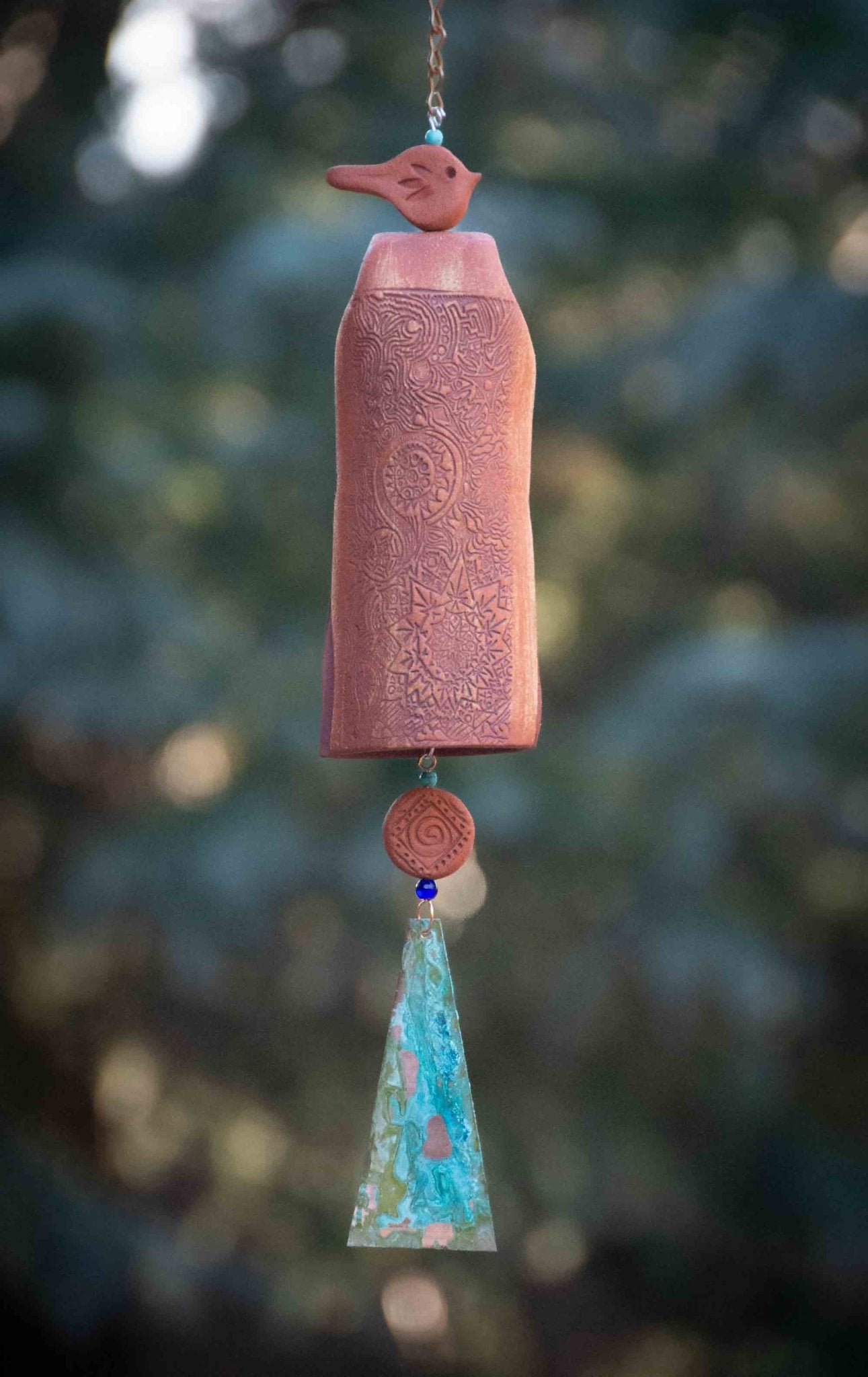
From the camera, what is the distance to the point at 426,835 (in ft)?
6.74

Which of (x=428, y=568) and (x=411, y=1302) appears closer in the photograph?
(x=428, y=568)

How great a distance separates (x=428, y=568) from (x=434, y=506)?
0.21ft

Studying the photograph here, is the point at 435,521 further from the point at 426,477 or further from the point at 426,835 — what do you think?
the point at 426,835

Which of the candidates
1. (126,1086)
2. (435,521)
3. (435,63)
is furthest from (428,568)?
(126,1086)

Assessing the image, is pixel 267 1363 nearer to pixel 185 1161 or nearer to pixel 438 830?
pixel 185 1161

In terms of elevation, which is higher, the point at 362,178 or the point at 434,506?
the point at 362,178

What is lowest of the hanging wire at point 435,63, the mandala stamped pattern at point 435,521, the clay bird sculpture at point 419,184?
the mandala stamped pattern at point 435,521

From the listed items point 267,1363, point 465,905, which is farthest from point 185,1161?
point 465,905

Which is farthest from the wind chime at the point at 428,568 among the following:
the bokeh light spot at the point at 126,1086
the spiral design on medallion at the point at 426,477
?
the bokeh light spot at the point at 126,1086

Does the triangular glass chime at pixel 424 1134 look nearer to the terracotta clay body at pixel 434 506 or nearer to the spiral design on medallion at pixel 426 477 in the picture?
the terracotta clay body at pixel 434 506

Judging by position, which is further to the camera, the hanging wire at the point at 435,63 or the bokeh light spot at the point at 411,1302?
the bokeh light spot at the point at 411,1302

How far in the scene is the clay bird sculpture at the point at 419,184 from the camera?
203 cm

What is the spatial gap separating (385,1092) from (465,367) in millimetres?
773

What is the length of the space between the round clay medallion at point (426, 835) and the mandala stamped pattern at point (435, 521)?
104 mm
